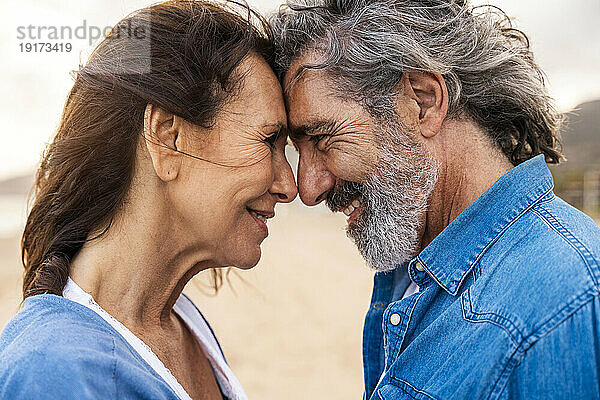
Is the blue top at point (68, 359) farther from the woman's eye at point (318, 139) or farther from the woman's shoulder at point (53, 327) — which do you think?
the woman's eye at point (318, 139)

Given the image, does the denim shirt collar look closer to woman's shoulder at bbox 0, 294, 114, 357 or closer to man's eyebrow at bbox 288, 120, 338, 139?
man's eyebrow at bbox 288, 120, 338, 139

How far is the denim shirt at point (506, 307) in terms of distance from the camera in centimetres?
154

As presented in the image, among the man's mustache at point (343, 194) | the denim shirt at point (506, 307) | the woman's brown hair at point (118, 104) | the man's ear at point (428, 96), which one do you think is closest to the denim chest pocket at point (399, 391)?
the denim shirt at point (506, 307)

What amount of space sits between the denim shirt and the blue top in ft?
2.35

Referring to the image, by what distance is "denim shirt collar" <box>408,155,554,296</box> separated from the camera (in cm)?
188

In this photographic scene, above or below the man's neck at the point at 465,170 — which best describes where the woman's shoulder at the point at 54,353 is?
below

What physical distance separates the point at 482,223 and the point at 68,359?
1.22 m

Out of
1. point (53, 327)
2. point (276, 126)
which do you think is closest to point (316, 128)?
point (276, 126)

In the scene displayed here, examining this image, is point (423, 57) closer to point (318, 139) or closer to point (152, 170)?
point (318, 139)

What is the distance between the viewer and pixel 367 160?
2.22 metres

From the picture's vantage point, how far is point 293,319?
10.9 m

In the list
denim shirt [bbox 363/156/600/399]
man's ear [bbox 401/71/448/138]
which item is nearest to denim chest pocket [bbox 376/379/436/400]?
denim shirt [bbox 363/156/600/399]

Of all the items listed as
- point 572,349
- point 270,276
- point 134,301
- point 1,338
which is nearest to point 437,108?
point 572,349

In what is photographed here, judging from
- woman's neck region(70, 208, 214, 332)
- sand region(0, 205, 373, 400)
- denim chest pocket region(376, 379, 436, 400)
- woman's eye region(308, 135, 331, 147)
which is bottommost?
sand region(0, 205, 373, 400)
